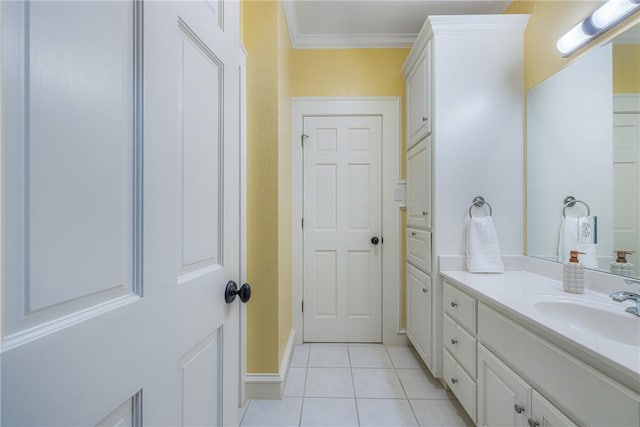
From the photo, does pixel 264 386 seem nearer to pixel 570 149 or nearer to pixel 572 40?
pixel 570 149

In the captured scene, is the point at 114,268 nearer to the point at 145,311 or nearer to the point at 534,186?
the point at 145,311

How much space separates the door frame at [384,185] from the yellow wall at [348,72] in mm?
75

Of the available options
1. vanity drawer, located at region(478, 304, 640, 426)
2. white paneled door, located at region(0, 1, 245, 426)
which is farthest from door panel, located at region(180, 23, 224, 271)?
vanity drawer, located at region(478, 304, 640, 426)

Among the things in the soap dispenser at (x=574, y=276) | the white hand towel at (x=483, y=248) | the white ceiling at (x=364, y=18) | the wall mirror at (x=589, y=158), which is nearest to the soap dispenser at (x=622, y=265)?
the wall mirror at (x=589, y=158)

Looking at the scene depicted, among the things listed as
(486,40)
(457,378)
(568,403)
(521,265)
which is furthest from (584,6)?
(457,378)

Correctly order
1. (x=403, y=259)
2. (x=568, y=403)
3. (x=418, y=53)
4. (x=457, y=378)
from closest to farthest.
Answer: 1. (x=568, y=403)
2. (x=457, y=378)
3. (x=418, y=53)
4. (x=403, y=259)

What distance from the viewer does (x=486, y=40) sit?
188 centimetres

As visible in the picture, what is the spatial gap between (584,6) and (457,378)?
2.06 meters

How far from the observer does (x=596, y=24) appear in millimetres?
1314

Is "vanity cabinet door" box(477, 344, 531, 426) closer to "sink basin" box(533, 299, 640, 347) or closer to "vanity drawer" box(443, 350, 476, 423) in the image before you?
"vanity drawer" box(443, 350, 476, 423)

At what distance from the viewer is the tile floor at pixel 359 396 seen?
1.64 meters

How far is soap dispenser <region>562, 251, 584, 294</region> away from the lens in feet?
4.35

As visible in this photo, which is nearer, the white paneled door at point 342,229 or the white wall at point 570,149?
the white wall at point 570,149

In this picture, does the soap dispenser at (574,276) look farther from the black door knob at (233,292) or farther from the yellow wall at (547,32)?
the black door knob at (233,292)
